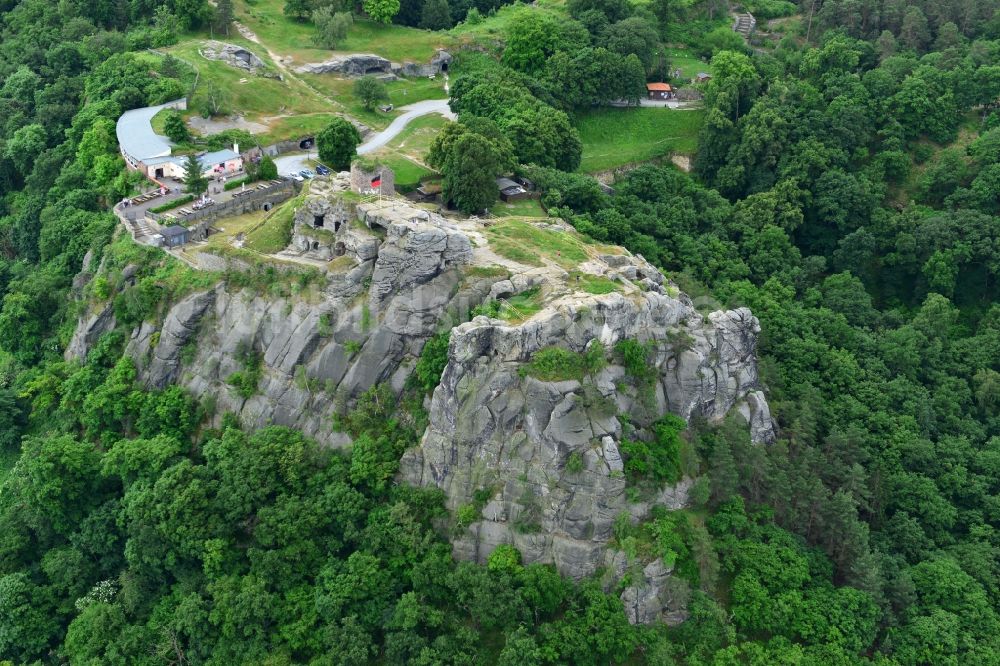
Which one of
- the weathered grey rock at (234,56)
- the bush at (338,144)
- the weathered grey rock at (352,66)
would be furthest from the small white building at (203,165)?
the weathered grey rock at (352,66)

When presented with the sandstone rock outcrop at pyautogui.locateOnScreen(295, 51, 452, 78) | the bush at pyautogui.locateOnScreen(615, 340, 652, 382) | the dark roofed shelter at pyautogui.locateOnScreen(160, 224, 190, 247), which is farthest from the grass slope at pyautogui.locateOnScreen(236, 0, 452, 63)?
the bush at pyautogui.locateOnScreen(615, 340, 652, 382)

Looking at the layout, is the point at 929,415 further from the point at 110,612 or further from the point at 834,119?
the point at 110,612

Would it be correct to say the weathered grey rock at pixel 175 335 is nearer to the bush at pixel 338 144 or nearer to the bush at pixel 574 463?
the bush at pixel 338 144

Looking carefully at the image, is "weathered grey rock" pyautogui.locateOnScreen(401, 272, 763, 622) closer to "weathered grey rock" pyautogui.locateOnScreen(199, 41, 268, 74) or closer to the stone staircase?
"weathered grey rock" pyautogui.locateOnScreen(199, 41, 268, 74)

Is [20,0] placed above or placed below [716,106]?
below

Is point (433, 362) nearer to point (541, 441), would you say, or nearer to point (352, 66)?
point (541, 441)

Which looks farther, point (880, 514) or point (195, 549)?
point (880, 514)

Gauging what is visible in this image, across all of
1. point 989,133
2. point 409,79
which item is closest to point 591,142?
point 409,79

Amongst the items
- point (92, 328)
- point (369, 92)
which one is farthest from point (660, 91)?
point (92, 328)
